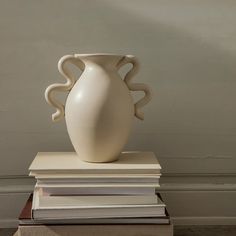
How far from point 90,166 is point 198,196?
375 mm

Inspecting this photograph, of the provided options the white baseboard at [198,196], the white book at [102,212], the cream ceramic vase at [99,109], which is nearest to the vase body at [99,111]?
the cream ceramic vase at [99,109]

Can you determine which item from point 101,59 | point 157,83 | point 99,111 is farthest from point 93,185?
point 157,83

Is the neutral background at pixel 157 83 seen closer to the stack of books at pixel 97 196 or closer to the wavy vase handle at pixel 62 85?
the wavy vase handle at pixel 62 85

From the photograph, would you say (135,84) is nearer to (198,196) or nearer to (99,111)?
(99,111)

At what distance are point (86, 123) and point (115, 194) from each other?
146mm

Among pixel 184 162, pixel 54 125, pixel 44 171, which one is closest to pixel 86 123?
pixel 44 171

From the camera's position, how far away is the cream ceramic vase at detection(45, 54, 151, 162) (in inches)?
32.9

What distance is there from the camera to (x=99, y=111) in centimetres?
83

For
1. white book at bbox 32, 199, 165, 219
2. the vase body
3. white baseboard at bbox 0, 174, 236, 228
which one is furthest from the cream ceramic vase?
white baseboard at bbox 0, 174, 236, 228

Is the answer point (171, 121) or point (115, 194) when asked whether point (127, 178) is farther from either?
point (171, 121)

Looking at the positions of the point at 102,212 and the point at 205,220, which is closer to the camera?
the point at 102,212

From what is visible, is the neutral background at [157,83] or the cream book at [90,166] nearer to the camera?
the cream book at [90,166]

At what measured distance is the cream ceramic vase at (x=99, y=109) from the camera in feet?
2.74

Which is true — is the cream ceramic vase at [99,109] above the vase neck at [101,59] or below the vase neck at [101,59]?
below
